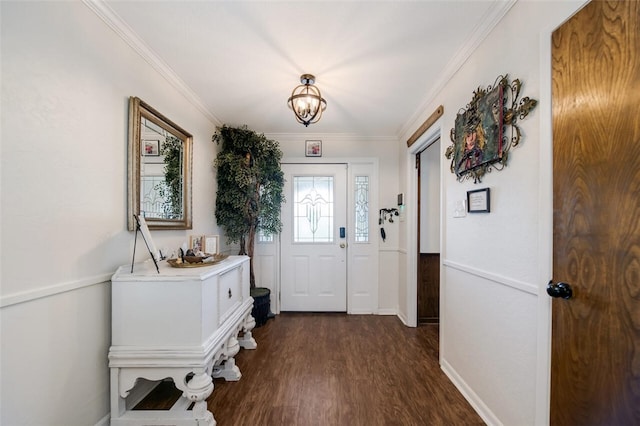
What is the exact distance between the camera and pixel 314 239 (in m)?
3.76

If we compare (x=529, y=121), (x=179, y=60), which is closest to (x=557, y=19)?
(x=529, y=121)

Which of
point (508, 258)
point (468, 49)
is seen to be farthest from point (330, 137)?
point (508, 258)

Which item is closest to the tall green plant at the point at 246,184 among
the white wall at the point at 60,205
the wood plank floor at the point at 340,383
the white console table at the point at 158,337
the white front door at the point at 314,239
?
the white front door at the point at 314,239

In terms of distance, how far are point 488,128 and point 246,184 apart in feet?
7.73

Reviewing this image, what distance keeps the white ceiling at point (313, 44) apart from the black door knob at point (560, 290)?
1477mm

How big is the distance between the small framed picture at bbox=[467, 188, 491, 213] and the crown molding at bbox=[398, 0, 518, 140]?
3.14ft

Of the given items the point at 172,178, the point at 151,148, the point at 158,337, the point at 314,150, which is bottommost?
the point at 158,337

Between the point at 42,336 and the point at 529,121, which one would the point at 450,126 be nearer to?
the point at 529,121

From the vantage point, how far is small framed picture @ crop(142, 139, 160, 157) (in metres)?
1.90

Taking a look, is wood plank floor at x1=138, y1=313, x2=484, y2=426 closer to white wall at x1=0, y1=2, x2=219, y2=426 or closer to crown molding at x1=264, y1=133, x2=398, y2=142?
white wall at x1=0, y1=2, x2=219, y2=426

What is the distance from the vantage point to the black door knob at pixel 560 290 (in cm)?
113

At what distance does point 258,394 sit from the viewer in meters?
1.97

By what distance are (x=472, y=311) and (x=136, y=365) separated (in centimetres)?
212

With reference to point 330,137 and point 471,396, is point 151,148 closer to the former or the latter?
point 330,137
